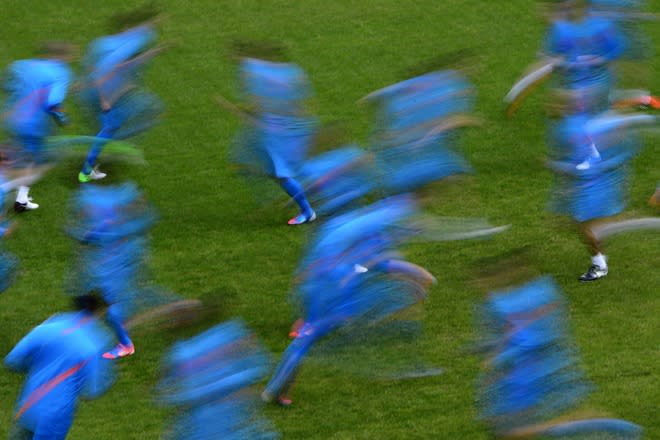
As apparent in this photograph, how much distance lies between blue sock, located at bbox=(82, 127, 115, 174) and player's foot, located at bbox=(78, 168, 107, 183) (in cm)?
3

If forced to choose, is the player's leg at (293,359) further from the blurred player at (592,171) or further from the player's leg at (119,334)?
the blurred player at (592,171)

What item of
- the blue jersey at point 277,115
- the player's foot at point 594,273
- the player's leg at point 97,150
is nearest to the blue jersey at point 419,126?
the blue jersey at point 277,115

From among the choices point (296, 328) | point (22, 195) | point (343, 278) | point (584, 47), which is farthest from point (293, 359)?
point (584, 47)

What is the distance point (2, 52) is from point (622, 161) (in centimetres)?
752

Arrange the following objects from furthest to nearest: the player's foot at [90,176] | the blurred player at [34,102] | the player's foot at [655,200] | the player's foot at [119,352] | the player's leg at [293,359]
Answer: the player's foot at [90,176]
the blurred player at [34,102]
the player's foot at [655,200]
the player's foot at [119,352]
the player's leg at [293,359]

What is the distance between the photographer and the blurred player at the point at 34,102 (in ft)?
33.7

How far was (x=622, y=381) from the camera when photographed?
7.91 meters

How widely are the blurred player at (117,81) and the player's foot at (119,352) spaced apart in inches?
103

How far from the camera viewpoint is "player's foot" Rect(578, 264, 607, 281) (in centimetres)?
930

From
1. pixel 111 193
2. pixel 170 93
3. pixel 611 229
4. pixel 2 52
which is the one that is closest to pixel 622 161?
pixel 611 229

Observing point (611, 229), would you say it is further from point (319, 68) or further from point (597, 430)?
point (319, 68)

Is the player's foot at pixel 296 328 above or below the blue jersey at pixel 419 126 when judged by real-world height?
below

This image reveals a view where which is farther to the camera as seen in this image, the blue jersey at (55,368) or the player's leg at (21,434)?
the player's leg at (21,434)

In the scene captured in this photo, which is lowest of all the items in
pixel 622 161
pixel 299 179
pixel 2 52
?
pixel 2 52
